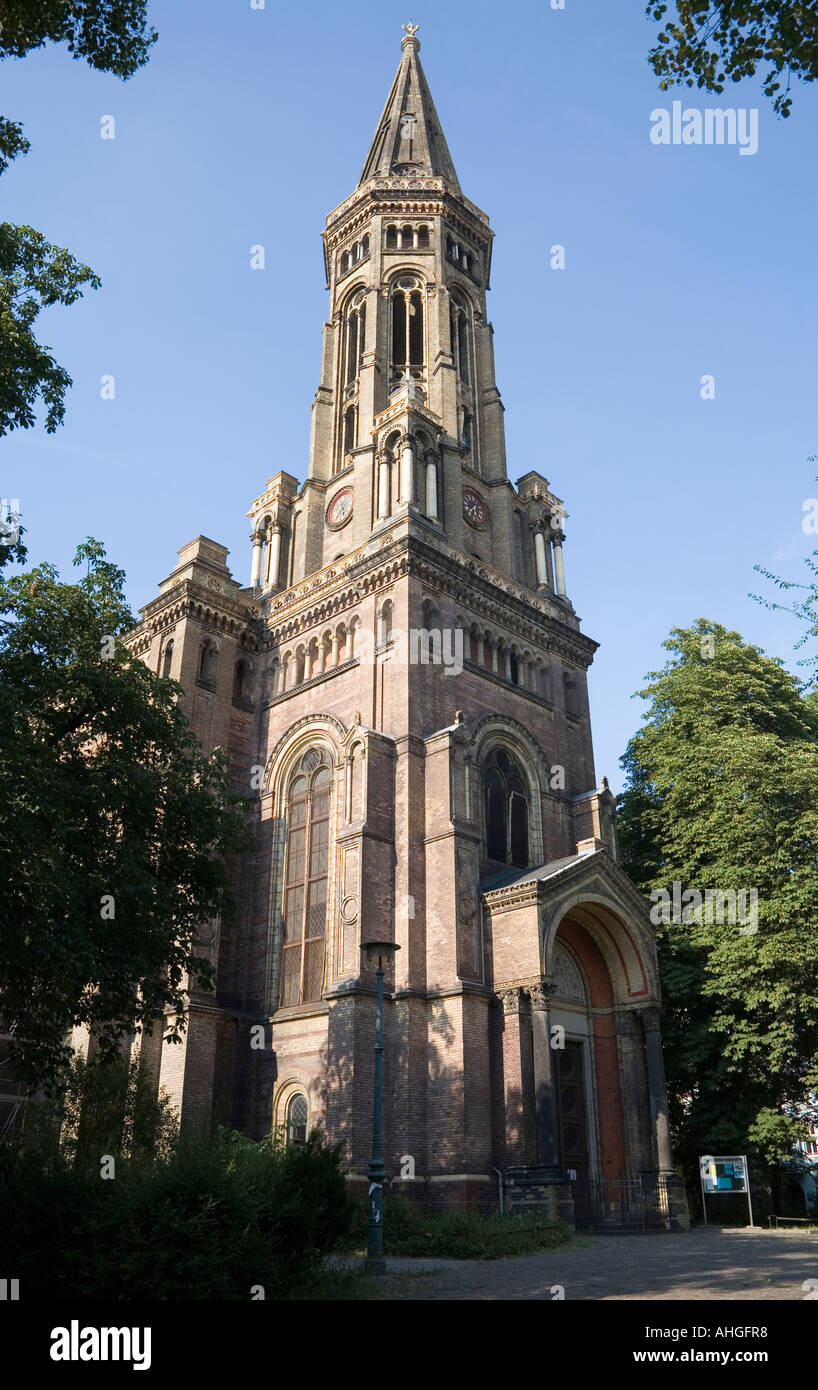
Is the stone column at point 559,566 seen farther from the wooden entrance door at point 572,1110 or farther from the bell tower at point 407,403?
the wooden entrance door at point 572,1110

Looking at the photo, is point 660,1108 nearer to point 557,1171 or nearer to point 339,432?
point 557,1171

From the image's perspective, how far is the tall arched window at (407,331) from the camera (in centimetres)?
3822

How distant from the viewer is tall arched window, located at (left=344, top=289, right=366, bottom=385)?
39.5 metres

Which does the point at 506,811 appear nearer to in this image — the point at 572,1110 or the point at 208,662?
the point at 572,1110

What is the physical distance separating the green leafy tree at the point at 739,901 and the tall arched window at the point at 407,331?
15.5 metres

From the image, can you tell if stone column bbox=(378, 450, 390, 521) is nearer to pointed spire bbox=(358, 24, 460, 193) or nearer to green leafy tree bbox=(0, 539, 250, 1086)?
green leafy tree bbox=(0, 539, 250, 1086)

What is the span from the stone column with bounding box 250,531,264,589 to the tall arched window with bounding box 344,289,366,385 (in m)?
7.14

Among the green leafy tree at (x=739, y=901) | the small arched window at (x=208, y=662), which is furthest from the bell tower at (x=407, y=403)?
the green leafy tree at (x=739, y=901)

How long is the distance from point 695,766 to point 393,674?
9.31m

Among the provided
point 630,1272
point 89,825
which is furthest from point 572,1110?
point 89,825

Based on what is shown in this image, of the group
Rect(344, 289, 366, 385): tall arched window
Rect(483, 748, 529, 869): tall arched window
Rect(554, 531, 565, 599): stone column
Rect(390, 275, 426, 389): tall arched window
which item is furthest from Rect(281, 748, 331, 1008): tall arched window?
Rect(344, 289, 366, 385): tall arched window

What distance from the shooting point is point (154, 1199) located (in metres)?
10.9

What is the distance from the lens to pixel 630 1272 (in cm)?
1476
